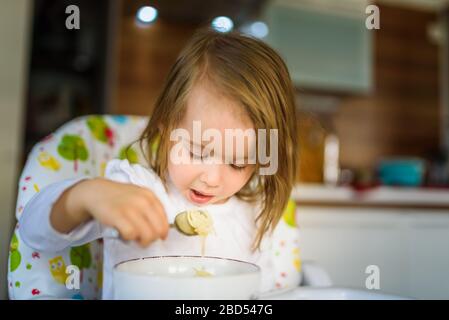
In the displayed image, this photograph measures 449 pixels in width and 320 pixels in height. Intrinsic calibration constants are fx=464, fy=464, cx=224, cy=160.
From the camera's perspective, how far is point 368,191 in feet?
4.37

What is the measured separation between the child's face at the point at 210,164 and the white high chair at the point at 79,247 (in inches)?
2.6

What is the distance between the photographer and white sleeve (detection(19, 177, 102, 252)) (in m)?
0.28

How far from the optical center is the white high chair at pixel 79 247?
41cm

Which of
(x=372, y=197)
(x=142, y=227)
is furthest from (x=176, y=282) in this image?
(x=372, y=197)

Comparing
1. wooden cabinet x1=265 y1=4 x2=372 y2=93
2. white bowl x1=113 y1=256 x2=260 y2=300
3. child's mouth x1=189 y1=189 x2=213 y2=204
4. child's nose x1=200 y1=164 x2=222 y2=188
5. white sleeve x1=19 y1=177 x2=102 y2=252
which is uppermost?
wooden cabinet x1=265 y1=4 x2=372 y2=93

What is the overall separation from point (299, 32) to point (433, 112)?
827mm

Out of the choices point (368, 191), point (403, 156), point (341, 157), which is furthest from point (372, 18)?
point (403, 156)

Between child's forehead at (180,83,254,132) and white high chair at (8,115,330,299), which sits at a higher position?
child's forehead at (180,83,254,132)

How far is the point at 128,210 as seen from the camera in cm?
23

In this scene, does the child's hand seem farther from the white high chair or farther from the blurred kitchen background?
the blurred kitchen background

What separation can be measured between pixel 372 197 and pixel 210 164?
1.12m

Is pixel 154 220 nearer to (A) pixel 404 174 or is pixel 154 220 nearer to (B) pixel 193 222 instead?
(B) pixel 193 222

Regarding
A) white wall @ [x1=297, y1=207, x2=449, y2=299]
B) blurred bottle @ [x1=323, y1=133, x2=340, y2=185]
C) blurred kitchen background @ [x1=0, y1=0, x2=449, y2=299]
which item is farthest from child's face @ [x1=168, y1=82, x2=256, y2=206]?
blurred bottle @ [x1=323, y1=133, x2=340, y2=185]
